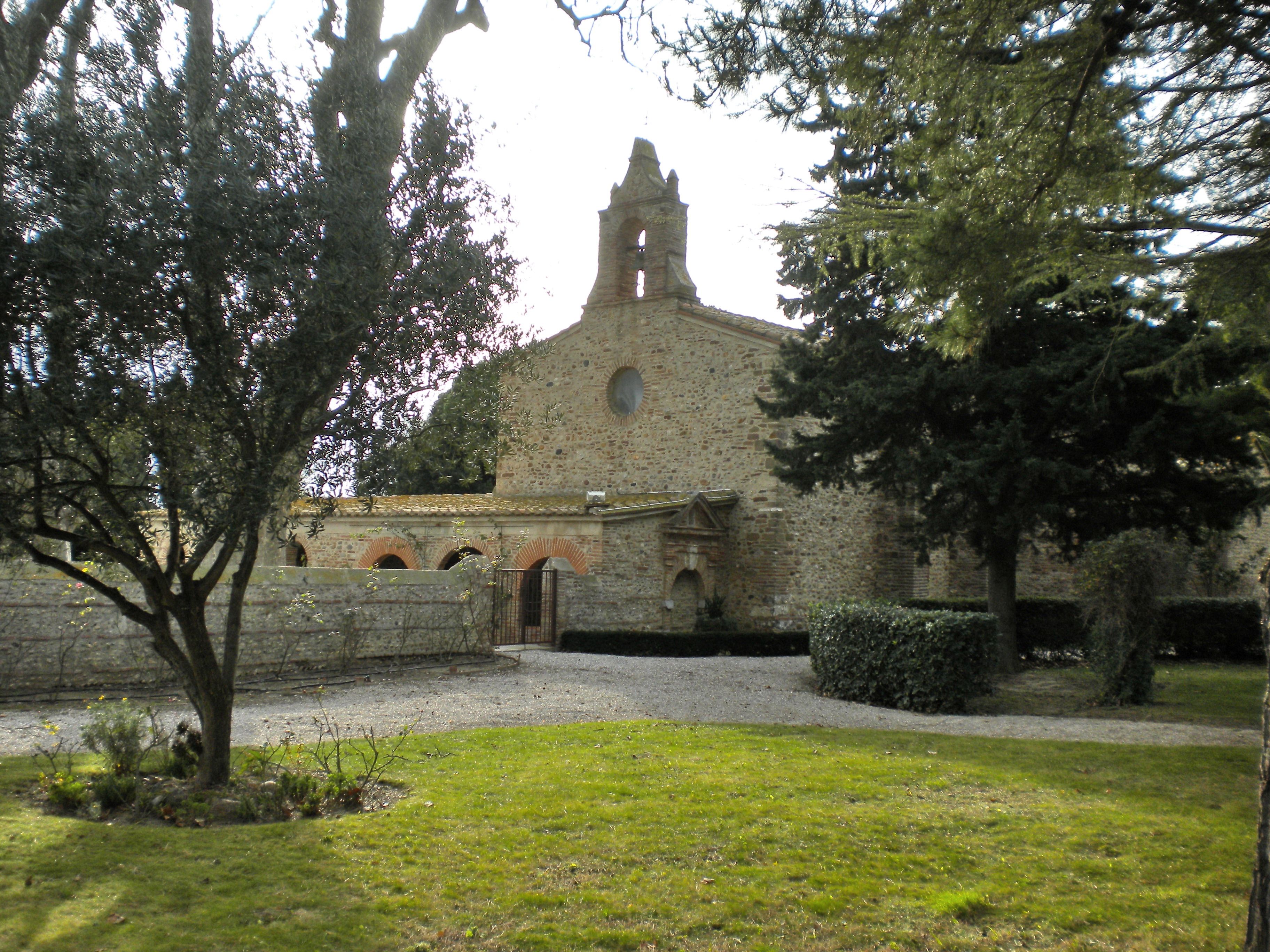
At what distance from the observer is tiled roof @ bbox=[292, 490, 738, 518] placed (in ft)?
57.4

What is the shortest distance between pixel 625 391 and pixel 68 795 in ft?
56.0

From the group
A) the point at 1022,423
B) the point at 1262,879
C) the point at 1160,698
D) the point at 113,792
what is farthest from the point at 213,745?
the point at 1160,698

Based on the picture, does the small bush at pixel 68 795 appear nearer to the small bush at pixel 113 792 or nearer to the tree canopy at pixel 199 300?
the small bush at pixel 113 792

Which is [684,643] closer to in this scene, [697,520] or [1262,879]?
[697,520]

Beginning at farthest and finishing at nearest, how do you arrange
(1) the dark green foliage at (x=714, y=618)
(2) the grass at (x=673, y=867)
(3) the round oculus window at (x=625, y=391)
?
1. (3) the round oculus window at (x=625, y=391)
2. (1) the dark green foliage at (x=714, y=618)
3. (2) the grass at (x=673, y=867)

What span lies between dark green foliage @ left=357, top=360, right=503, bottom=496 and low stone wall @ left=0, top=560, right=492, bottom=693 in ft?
18.0

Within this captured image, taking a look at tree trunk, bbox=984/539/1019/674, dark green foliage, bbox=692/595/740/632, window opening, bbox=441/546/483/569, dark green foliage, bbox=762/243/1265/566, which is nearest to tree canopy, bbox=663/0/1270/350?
dark green foliage, bbox=762/243/1265/566

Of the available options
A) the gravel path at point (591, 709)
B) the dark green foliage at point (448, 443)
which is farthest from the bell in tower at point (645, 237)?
the dark green foliage at point (448, 443)

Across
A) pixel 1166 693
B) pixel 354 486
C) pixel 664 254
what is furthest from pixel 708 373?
pixel 354 486

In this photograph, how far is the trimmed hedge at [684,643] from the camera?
52.3ft

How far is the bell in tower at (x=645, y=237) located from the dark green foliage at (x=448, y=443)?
14.4 m

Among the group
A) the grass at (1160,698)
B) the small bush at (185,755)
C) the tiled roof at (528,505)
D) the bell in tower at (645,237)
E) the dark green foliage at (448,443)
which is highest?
the bell in tower at (645,237)

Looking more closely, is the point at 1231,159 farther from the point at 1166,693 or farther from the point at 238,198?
the point at 1166,693

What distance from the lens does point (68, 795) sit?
5289 mm
